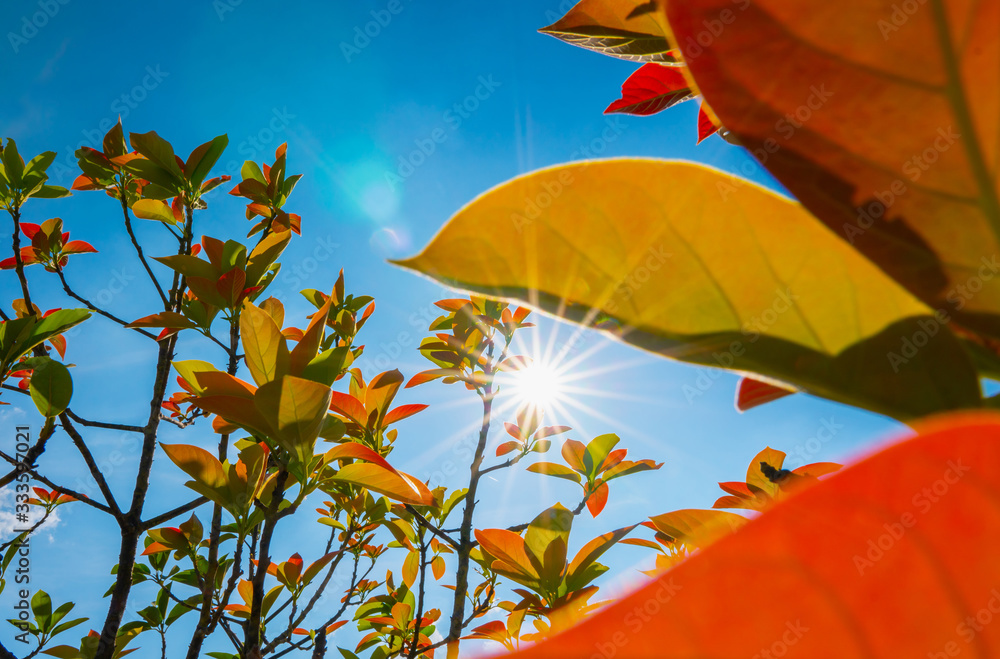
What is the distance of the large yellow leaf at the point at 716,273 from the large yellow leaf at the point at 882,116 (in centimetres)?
3

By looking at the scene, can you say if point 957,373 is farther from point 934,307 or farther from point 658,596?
point 658,596

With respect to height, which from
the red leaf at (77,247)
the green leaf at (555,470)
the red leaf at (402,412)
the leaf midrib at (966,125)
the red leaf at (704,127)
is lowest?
the leaf midrib at (966,125)

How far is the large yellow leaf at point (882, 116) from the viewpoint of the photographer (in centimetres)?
29

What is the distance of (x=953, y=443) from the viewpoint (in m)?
→ 0.18

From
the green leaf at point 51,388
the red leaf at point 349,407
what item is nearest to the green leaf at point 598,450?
the red leaf at point 349,407

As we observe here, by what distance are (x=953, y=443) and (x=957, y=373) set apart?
183mm

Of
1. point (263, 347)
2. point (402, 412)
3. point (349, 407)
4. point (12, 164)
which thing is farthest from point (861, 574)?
point (12, 164)

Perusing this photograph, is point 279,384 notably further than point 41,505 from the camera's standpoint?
No

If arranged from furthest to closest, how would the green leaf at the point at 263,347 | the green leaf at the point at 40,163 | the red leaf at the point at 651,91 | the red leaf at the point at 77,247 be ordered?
the red leaf at the point at 77,247 < the green leaf at the point at 40,163 < the green leaf at the point at 263,347 < the red leaf at the point at 651,91

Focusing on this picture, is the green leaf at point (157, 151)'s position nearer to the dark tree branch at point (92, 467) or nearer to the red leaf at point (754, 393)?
the dark tree branch at point (92, 467)

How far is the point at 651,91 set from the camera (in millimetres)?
1287

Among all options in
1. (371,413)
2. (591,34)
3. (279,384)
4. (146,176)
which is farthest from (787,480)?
(146,176)

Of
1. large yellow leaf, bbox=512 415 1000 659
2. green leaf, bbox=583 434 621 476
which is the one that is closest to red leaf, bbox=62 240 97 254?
green leaf, bbox=583 434 621 476

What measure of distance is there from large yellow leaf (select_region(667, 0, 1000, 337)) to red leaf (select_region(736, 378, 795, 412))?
0.21 m
